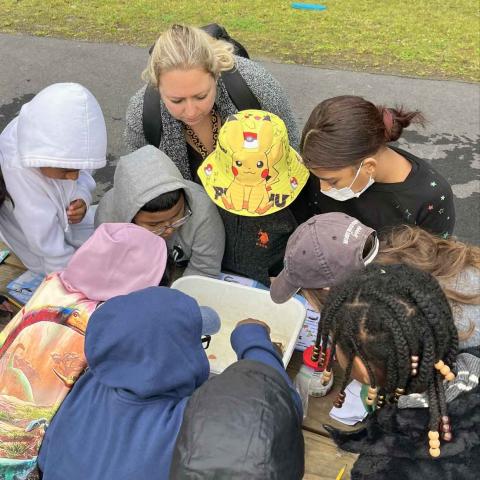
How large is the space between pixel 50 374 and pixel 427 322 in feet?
3.34

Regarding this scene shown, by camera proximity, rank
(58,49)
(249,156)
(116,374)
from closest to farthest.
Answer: (116,374)
(249,156)
(58,49)

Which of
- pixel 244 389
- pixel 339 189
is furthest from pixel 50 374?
pixel 339 189

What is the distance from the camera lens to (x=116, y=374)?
127 centimetres

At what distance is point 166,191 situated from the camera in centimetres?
194

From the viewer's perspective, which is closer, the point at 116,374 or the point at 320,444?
the point at 116,374

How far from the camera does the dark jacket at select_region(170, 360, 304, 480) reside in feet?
3.04

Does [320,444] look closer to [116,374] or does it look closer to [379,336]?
[379,336]

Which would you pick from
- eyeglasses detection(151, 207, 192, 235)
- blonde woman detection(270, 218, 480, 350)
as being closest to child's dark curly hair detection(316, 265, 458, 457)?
blonde woman detection(270, 218, 480, 350)

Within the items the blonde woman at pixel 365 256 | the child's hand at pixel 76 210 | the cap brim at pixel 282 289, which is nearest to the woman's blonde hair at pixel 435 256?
the blonde woman at pixel 365 256

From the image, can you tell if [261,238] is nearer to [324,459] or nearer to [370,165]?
[370,165]

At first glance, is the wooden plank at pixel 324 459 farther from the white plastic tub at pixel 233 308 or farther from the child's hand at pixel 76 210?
the child's hand at pixel 76 210

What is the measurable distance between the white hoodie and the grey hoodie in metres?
0.13

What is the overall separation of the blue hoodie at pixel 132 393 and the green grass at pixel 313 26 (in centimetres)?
446

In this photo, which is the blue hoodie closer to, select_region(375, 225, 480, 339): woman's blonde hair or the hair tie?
select_region(375, 225, 480, 339): woman's blonde hair
